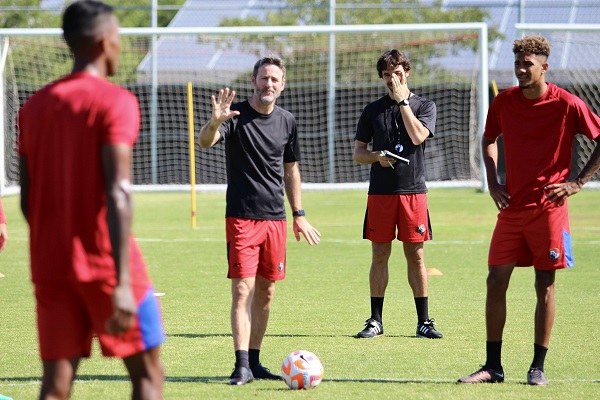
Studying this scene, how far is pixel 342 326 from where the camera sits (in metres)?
8.47

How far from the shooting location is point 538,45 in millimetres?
6293

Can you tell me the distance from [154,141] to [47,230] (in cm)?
2263

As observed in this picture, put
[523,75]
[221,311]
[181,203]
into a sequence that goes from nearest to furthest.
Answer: [523,75] → [221,311] → [181,203]

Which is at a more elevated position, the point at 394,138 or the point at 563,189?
the point at 394,138

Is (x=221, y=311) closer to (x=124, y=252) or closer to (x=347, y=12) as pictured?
(x=124, y=252)

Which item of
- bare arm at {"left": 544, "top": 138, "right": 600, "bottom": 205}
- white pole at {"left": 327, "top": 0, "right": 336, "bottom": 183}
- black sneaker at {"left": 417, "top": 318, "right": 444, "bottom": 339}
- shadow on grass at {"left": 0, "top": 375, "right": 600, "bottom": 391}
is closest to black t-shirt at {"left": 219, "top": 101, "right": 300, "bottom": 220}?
shadow on grass at {"left": 0, "top": 375, "right": 600, "bottom": 391}

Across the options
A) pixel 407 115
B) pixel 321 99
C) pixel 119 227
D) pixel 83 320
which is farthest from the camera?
pixel 321 99

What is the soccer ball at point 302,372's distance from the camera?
6109 mm

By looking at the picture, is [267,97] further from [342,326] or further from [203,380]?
[342,326]

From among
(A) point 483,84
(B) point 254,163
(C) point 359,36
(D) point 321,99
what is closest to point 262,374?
(B) point 254,163

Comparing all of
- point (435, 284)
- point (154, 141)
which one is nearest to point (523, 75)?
point (435, 284)

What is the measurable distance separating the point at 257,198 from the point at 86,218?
9.54ft

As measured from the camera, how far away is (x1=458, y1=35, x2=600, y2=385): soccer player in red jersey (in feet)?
A: 20.8

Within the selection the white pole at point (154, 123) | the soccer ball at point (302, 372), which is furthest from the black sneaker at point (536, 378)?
the white pole at point (154, 123)
